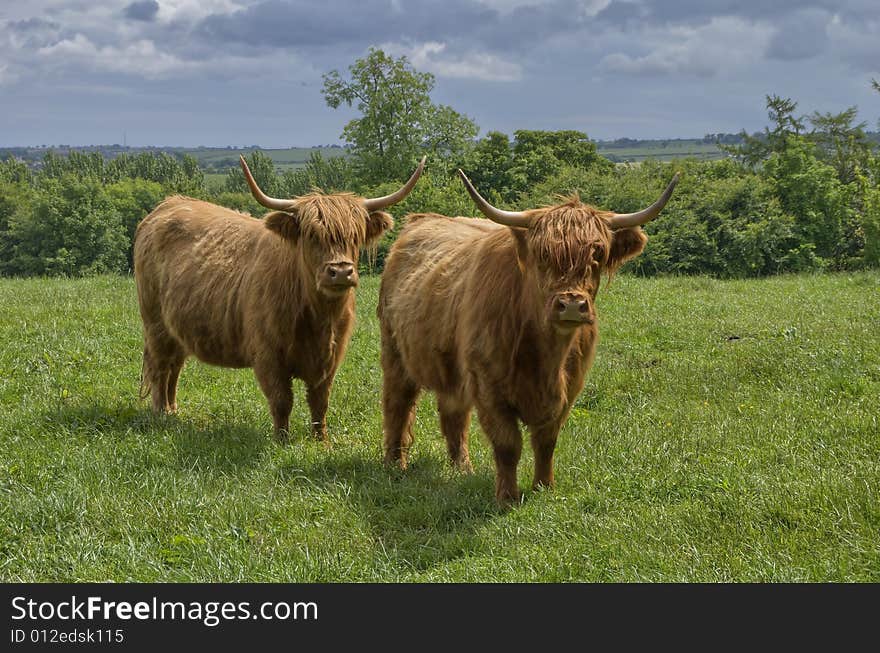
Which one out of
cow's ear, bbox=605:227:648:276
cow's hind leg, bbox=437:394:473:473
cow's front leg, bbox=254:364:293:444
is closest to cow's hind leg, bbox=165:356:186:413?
cow's front leg, bbox=254:364:293:444

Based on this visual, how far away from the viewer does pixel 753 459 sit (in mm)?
5531

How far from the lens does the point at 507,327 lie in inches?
199

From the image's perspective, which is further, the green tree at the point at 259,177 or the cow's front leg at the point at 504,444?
the green tree at the point at 259,177

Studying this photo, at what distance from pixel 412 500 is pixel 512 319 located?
1.35 metres

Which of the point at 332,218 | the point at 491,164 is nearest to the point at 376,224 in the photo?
the point at 332,218

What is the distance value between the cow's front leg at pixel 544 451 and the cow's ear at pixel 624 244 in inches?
42.8

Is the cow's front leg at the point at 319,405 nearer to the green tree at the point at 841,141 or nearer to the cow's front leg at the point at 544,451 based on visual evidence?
the cow's front leg at the point at 544,451

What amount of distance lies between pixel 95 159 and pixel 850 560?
125759 millimetres

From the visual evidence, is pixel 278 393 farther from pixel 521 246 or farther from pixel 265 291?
pixel 521 246

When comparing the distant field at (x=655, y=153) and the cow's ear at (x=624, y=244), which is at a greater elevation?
the distant field at (x=655, y=153)

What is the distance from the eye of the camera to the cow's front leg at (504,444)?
5.16 m

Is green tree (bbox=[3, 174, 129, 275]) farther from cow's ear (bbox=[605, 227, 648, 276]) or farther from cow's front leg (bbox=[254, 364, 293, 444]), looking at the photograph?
cow's ear (bbox=[605, 227, 648, 276])

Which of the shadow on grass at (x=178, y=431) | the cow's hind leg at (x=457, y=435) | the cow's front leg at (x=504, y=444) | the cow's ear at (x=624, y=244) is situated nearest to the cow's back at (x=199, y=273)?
the shadow on grass at (x=178, y=431)

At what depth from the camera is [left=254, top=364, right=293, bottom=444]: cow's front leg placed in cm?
664
